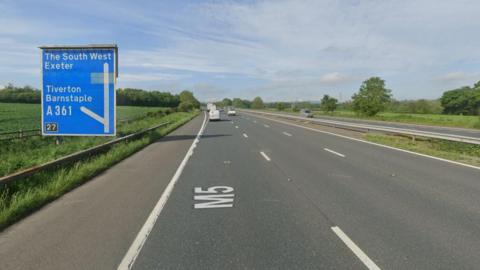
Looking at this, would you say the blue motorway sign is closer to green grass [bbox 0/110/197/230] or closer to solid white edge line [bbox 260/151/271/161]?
green grass [bbox 0/110/197/230]

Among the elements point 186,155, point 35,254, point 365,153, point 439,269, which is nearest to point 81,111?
point 186,155

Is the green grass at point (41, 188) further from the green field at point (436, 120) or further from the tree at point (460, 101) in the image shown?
the tree at point (460, 101)

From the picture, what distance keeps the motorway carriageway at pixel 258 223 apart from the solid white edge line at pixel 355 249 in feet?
0.05

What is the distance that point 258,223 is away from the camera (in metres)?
5.31

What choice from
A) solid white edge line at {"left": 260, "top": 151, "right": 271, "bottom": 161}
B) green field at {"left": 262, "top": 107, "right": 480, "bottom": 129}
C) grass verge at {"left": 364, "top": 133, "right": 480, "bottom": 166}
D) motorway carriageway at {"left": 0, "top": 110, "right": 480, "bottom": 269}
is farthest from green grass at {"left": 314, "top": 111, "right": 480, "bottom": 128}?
motorway carriageway at {"left": 0, "top": 110, "right": 480, "bottom": 269}

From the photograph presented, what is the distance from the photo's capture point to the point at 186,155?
1340 centimetres

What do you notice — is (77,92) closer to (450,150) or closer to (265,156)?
(265,156)

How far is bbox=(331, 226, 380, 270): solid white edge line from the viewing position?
3871 mm

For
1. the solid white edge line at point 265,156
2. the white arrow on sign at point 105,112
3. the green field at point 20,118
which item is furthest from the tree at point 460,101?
the white arrow on sign at point 105,112

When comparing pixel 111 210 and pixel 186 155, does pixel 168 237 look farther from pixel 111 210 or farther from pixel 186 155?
pixel 186 155

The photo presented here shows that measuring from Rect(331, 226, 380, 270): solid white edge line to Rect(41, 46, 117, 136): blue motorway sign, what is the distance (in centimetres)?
1204

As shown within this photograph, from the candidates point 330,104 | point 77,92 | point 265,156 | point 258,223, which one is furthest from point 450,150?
point 330,104

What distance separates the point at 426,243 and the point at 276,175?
4985 mm

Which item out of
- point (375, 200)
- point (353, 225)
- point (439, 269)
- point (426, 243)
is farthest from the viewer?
point (375, 200)
